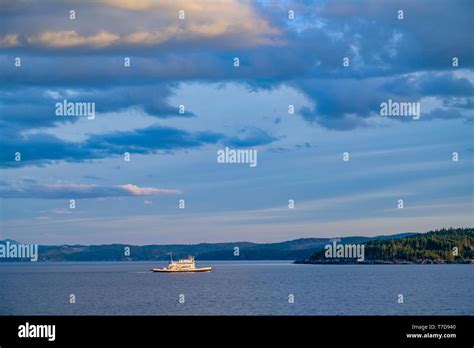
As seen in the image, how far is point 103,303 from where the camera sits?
10012 centimetres

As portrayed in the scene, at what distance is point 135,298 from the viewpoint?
4245 inches

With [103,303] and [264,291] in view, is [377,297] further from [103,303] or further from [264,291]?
[103,303]

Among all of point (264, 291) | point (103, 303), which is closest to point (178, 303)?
point (103, 303)
